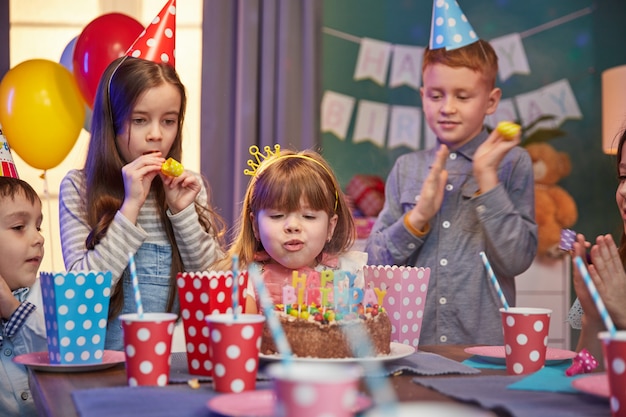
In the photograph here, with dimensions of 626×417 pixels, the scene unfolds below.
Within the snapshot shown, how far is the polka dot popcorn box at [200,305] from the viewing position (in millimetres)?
Answer: 1148

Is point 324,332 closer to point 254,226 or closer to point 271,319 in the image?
point 271,319

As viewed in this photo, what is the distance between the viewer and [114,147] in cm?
189

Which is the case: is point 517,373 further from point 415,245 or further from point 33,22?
point 33,22

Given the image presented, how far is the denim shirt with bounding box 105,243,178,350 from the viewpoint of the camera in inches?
72.7

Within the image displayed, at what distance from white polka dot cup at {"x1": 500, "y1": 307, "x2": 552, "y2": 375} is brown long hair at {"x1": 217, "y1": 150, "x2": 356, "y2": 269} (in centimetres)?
71

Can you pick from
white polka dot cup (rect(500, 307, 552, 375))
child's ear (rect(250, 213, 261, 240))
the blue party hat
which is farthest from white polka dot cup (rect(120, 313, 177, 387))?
the blue party hat

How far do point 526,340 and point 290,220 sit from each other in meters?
0.72

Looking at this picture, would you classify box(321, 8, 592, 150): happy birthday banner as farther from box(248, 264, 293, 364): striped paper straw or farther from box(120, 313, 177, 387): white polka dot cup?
box(248, 264, 293, 364): striped paper straw

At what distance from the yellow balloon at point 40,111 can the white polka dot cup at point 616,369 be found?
2.02 meters

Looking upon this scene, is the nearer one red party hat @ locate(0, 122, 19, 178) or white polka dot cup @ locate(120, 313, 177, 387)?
white polka dot cup @ locate(120, 313, 177, 387)

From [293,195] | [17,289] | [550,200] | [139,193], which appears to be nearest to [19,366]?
[17,289]

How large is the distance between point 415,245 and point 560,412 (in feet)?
4.28

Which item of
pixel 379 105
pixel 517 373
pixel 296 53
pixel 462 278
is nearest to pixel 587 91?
pixel 379 105

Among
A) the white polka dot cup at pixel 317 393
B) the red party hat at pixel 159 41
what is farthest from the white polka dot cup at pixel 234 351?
the red party hat at pixel 159 41
